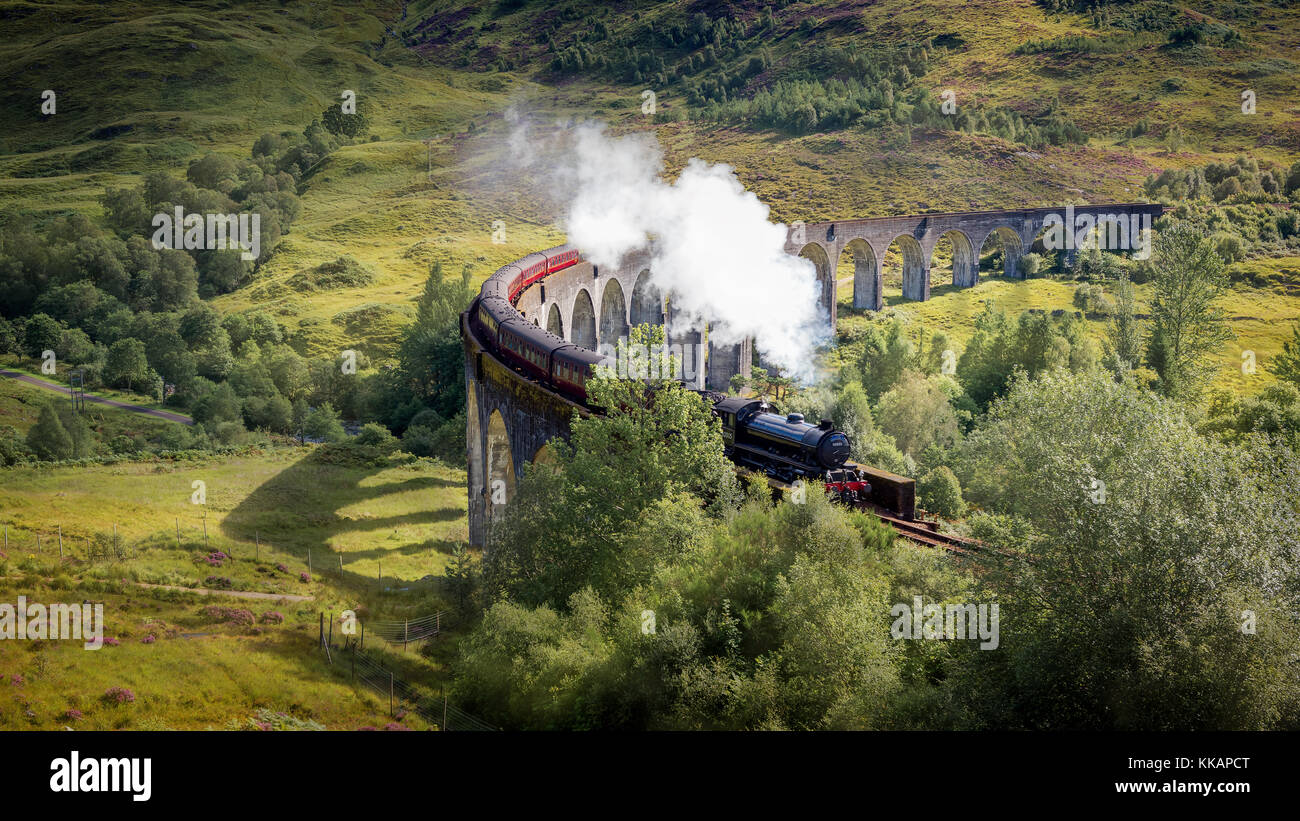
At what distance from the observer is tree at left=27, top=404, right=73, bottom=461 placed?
61594 mm

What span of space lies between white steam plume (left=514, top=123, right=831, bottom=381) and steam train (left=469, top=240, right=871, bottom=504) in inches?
544

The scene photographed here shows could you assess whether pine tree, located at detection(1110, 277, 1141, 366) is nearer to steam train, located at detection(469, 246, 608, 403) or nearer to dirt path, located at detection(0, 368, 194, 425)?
steam train, located at detection(469, 246, 608, 403)

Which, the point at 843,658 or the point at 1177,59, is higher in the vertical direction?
the point at 1177,59

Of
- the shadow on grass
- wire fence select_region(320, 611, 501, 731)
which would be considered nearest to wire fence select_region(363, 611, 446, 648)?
wire fence select_region(320, 611, 501, 731)

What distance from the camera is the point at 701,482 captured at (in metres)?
25.1

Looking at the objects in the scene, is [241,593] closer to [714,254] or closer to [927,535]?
[927,535]

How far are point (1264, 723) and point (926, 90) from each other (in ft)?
525

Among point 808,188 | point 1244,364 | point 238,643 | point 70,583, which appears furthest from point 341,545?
point 808,188

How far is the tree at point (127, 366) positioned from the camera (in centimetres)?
8106

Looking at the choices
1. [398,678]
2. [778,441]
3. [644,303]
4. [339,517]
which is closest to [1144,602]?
[778,441]

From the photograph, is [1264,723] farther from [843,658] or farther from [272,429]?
[272,429]

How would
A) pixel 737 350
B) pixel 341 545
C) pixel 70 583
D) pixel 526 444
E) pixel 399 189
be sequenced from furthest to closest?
pixel 399 189
pixel 737 350
pixel 341 545
pixel 526 444
pixel 70 583

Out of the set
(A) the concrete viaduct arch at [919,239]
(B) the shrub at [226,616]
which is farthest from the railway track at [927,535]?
(A) the concrete viaduct arch at [919,239]

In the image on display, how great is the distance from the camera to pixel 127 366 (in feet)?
266
